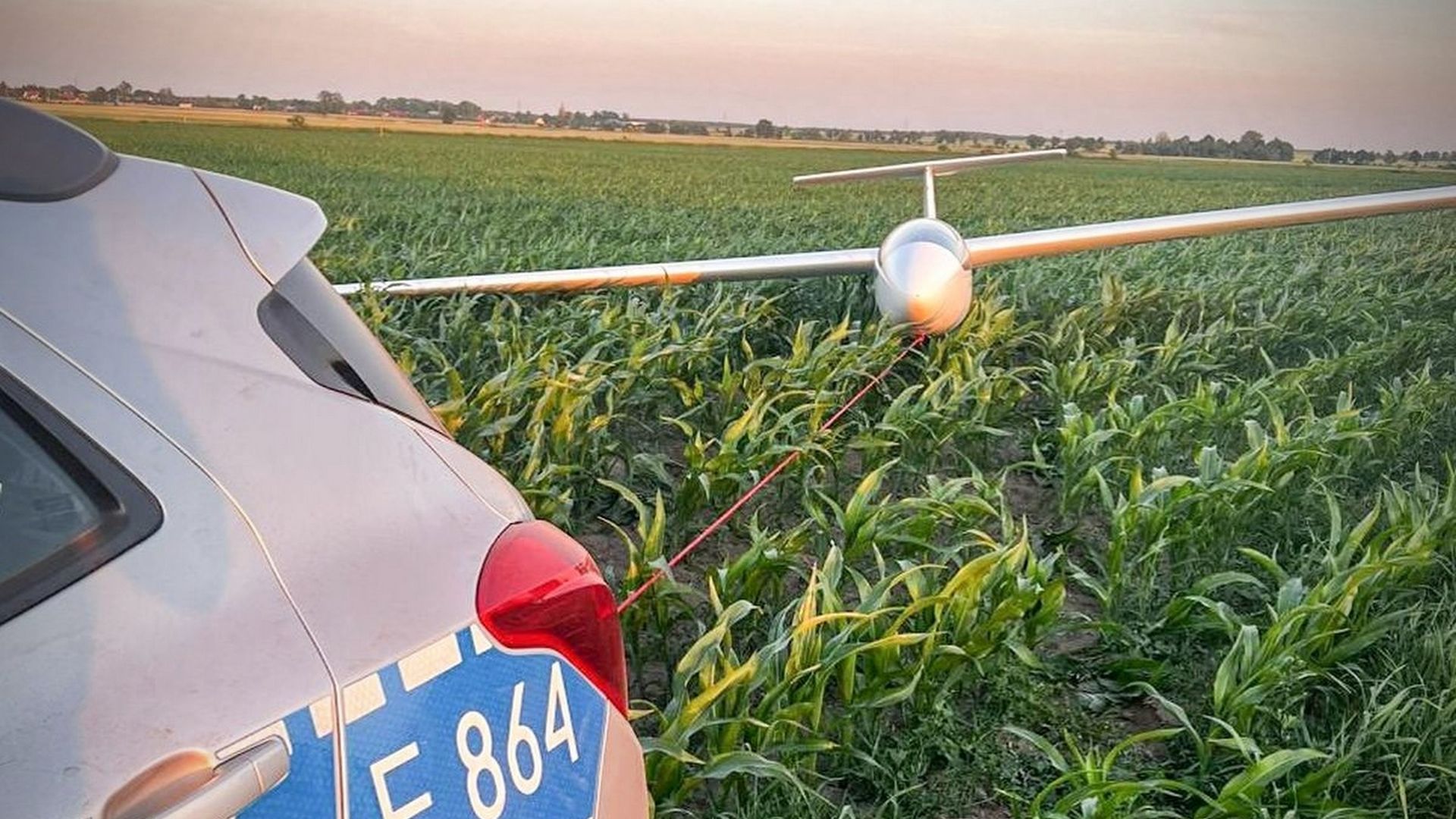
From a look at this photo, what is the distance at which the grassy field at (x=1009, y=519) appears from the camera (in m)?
2.24

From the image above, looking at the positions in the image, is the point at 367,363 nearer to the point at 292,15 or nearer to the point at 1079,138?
the point at 292,15

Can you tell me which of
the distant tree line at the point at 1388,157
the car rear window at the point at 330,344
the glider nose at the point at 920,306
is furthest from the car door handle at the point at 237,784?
the distant tree line at the point at 1388,157

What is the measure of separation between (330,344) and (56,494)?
0.34 meters

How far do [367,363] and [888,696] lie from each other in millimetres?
1275

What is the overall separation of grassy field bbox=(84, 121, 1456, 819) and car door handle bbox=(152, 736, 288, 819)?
1.13 meters

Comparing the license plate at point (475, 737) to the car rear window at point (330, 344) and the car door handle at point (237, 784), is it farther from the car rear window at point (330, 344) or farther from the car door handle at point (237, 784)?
the car rear window at point (330, 344)

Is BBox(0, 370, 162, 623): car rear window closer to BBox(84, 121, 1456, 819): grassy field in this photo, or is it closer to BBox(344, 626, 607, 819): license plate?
BBox(344, 626, 607, 819): license plate

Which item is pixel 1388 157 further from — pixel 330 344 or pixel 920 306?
pixel 330 344

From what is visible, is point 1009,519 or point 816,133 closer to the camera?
point 1009,519

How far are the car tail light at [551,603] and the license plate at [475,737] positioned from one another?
2cm

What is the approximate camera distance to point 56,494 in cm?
88

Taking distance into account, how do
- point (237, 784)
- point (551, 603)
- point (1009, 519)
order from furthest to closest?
point (1009, 519)
point (551, 603)
point (237, 784)

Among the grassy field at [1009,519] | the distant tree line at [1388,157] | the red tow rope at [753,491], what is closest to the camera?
the grassy field at [1009,519]

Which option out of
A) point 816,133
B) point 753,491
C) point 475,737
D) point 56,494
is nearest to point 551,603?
point 475,737
